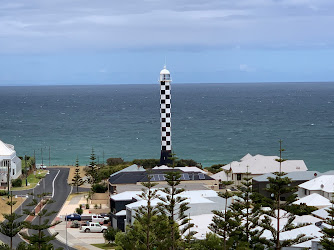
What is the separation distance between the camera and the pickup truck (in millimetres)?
43750

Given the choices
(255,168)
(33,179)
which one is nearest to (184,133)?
(33,179)

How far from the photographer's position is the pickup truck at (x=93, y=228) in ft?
144

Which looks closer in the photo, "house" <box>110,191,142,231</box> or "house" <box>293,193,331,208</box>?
"house" <box>293,193,331,208</box>

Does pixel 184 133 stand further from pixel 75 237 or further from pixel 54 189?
pixel 75 237

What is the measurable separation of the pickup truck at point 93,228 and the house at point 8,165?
18524 mm

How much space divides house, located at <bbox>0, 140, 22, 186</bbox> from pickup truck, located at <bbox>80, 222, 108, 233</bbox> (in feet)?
60.8

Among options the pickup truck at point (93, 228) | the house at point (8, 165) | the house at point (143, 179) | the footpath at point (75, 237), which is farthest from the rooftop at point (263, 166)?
the house at point (8, 165)

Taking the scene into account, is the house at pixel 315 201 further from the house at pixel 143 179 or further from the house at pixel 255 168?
the house at pixel 255 168

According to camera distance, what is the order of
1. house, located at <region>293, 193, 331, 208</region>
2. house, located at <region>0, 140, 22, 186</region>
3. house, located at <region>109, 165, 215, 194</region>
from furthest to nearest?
house, located at <region>0, 140, 22, 186</region> → house, located at <region>109, 165, 215, 194</region> → house, located at <region>293, 193, 331, 208</region>

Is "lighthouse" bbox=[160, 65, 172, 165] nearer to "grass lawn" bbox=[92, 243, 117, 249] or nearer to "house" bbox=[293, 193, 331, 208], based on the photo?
"house" bbox=[293, 193, 331, 208]

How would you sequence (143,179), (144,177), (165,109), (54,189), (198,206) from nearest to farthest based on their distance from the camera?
(198,206), (143,179), (144,177), (165,109), (54,189)

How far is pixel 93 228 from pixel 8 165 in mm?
20842

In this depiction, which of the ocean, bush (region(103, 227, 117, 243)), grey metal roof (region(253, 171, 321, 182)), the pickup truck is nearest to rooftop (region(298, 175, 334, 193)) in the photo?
grey metal roof (region(253, 171, 321, 182))

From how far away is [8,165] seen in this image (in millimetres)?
62000
